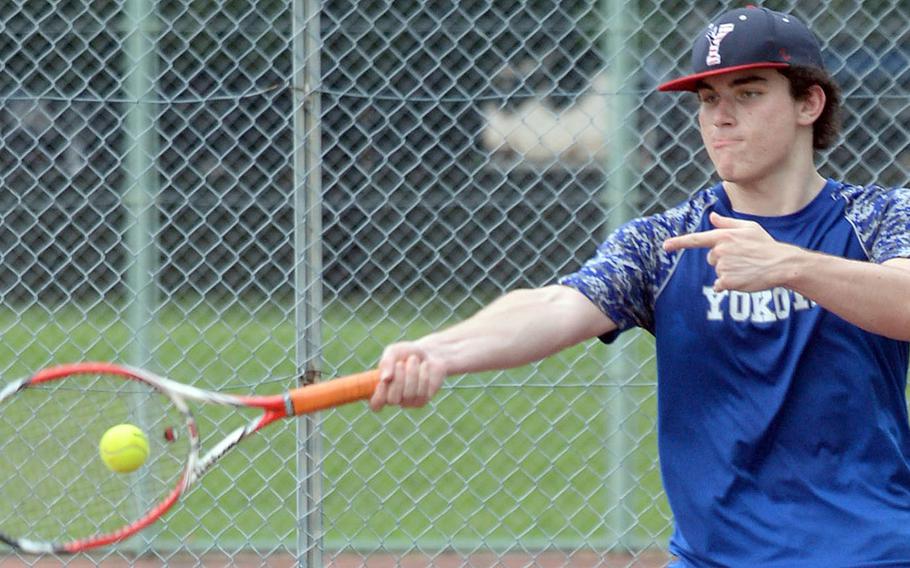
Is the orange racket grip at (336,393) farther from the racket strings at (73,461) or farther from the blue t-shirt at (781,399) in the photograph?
the racket strings at (73,461)

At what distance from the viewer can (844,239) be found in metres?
2.47

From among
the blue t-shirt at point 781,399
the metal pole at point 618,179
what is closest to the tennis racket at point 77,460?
the metal pole at point 618,179

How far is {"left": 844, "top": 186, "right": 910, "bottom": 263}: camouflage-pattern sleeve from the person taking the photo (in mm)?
2389

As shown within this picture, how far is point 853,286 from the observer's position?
2.21m

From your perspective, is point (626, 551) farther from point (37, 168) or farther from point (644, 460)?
point (37, 168)

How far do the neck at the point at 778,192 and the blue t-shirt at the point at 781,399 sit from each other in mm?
20

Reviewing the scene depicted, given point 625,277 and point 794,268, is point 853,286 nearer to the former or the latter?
point 794,268

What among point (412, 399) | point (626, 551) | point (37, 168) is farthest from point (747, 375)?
point (37, 168)

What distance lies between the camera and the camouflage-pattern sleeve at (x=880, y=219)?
2.39 metres

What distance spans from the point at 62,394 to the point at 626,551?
1.93 meters

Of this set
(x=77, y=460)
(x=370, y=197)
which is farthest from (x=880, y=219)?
(x=370, y=197)

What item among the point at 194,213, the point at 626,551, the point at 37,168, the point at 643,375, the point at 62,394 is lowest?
the point at 626,551

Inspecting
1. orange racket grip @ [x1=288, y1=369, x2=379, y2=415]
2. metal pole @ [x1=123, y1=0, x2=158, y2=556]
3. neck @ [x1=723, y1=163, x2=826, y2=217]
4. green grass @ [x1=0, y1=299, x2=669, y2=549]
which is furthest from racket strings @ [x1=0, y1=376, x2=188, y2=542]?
neck @ [x1=723, y1=163, x2=826, y2=217]

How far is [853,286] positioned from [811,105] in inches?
19.8
